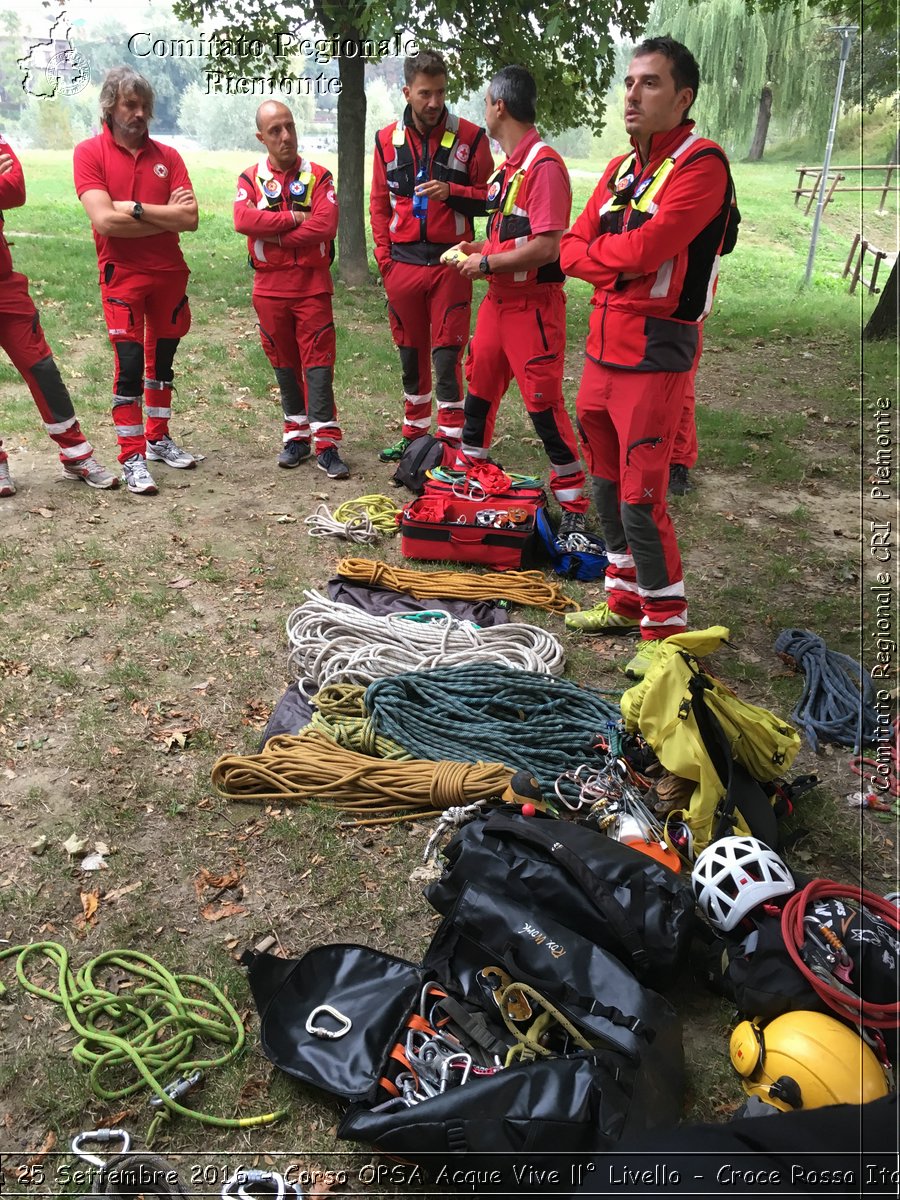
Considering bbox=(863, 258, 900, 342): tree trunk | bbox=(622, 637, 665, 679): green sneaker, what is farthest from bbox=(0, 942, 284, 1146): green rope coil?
bbox=(863, 258, 900, 342): tree trunk

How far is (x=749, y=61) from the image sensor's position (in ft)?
49.2

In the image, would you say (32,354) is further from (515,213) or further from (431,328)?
(515,213)

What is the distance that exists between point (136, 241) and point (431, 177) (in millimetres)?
1906

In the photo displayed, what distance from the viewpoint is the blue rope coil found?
3.69 metres

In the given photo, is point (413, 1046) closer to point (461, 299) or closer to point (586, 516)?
point (586, 516)

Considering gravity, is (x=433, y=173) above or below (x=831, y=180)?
below

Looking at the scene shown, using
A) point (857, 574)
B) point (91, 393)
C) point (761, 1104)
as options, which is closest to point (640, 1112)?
point (761, 1104)

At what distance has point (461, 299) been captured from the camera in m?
→ 5.89

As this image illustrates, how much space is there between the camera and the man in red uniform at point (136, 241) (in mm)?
5441

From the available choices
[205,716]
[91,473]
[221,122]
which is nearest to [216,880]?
Result: [205,716]

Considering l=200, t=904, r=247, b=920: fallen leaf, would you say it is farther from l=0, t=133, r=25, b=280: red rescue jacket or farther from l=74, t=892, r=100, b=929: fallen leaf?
l=0, t=133, r=25, b=280: red rescue jacket

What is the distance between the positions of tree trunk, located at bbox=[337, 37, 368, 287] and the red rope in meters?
10.1

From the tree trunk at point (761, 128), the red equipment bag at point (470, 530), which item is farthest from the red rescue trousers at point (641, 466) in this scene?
the tree trunk at point (761, 128)

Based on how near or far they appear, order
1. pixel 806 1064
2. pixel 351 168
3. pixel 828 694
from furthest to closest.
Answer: pixel 351 168, pixel 828 694, pixel 806 1064
